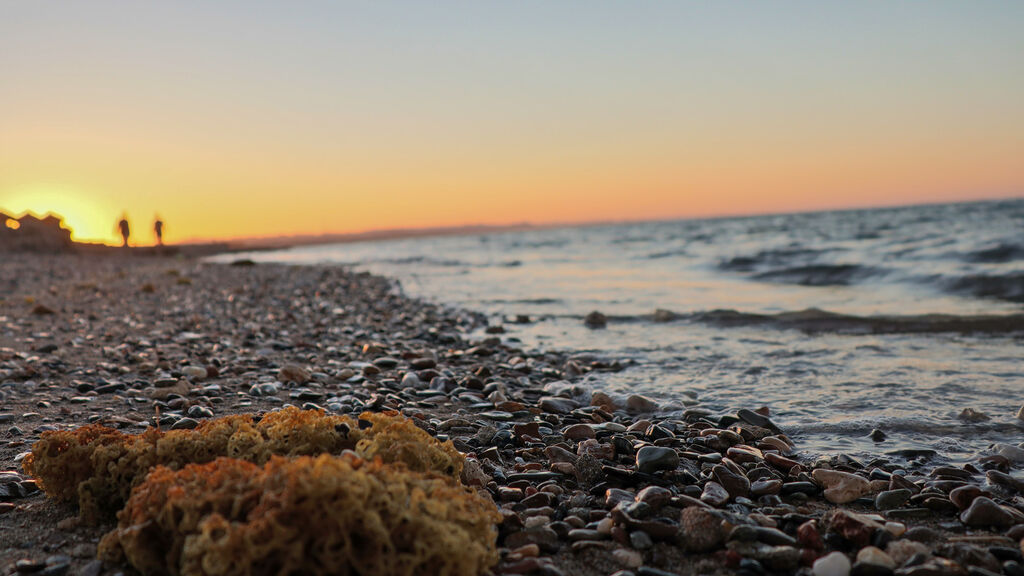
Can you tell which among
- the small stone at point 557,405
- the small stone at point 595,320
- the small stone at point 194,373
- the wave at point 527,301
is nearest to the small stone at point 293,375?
the small stone at point 194,373

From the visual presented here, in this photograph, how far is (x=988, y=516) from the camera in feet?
9.78

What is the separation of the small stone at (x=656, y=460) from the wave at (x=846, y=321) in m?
6.39

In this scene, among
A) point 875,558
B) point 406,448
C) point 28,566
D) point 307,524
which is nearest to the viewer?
point 307,524

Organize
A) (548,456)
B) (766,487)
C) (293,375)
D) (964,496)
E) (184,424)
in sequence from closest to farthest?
(964,496) → (766,487) → (548,456) → (184,424) → (293,375)

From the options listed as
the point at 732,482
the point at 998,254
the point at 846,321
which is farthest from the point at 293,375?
the point at 998,254

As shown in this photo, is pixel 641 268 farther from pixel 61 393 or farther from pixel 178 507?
pixel 178 507

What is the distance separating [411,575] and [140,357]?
242 inches

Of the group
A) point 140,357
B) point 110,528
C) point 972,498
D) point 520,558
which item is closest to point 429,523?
point 520,558

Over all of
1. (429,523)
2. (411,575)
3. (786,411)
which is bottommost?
(786,411)

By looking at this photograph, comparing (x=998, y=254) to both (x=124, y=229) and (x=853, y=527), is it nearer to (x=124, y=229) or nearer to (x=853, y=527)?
(x=853, y=527)

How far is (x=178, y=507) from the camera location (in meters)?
2.16


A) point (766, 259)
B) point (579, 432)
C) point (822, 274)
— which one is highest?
point (766, 259)

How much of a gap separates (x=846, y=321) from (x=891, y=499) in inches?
284

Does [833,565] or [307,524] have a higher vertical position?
[307,524]
